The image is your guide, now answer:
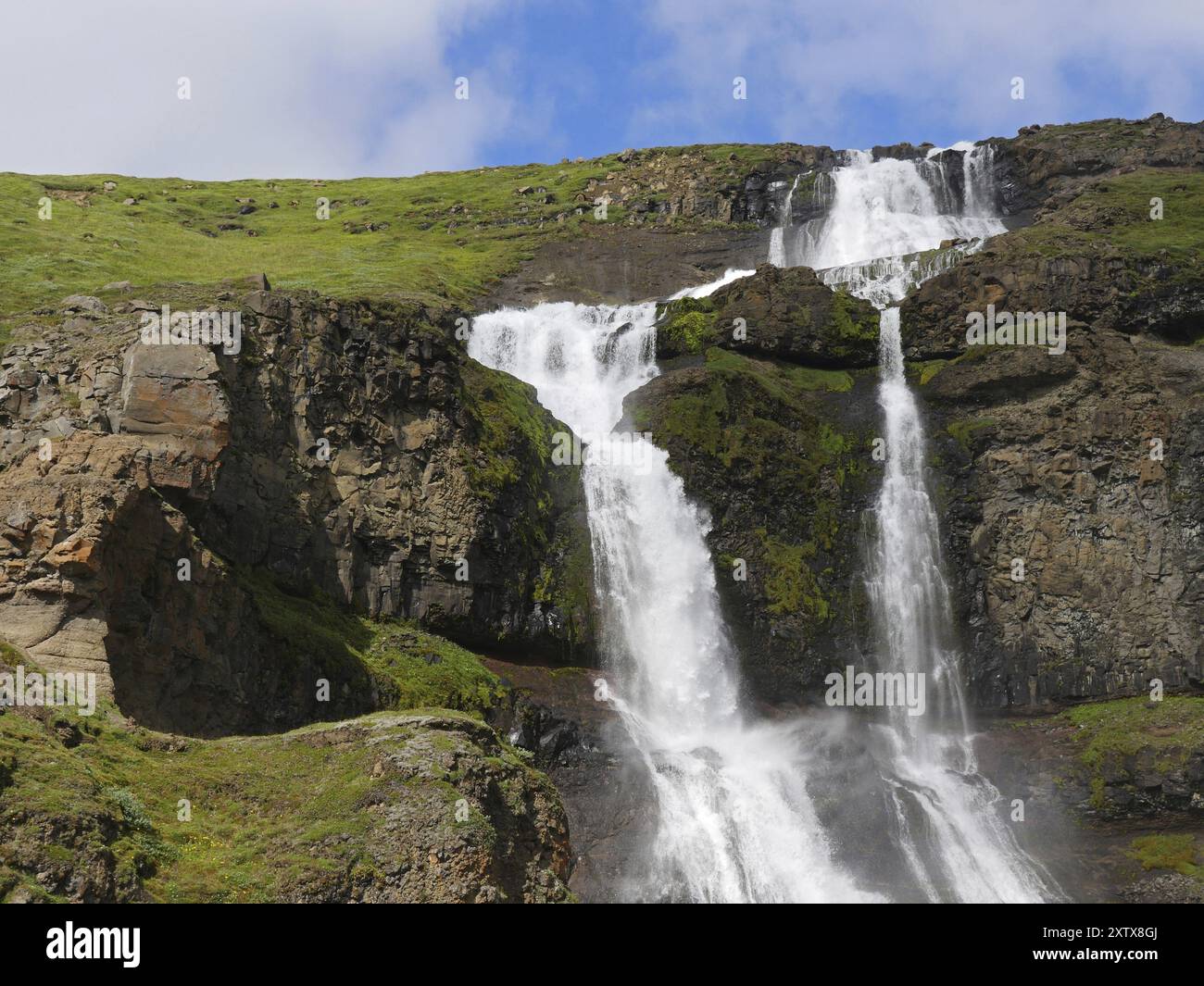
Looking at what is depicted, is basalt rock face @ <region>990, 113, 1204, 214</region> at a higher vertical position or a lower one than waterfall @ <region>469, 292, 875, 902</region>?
higher

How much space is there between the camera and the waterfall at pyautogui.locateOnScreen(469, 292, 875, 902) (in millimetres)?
33844

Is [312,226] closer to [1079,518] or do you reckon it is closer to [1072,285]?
[1072,285]

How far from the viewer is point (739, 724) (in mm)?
41219

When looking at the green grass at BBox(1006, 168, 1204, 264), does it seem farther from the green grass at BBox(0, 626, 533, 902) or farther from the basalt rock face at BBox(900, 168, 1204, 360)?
the green grass at BBox(0, 626, 533, 902)

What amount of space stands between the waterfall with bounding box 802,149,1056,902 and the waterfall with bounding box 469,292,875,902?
363 cm

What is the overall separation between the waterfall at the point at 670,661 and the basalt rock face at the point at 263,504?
1724mm

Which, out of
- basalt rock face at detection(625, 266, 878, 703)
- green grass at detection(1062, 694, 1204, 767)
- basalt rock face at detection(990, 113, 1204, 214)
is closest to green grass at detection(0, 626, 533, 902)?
basalt rock face at detection(625, 266, 878, 703)

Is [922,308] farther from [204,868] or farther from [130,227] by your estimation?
[130,227]

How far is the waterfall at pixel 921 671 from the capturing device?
1380 inches

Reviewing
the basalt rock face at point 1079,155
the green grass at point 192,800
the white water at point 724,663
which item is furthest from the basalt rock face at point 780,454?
the basalt rock face at point 1079,155

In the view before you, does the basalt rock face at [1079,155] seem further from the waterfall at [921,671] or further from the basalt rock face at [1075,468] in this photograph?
the basalt rock face at [1075,468]

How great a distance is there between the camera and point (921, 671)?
4350 cm
